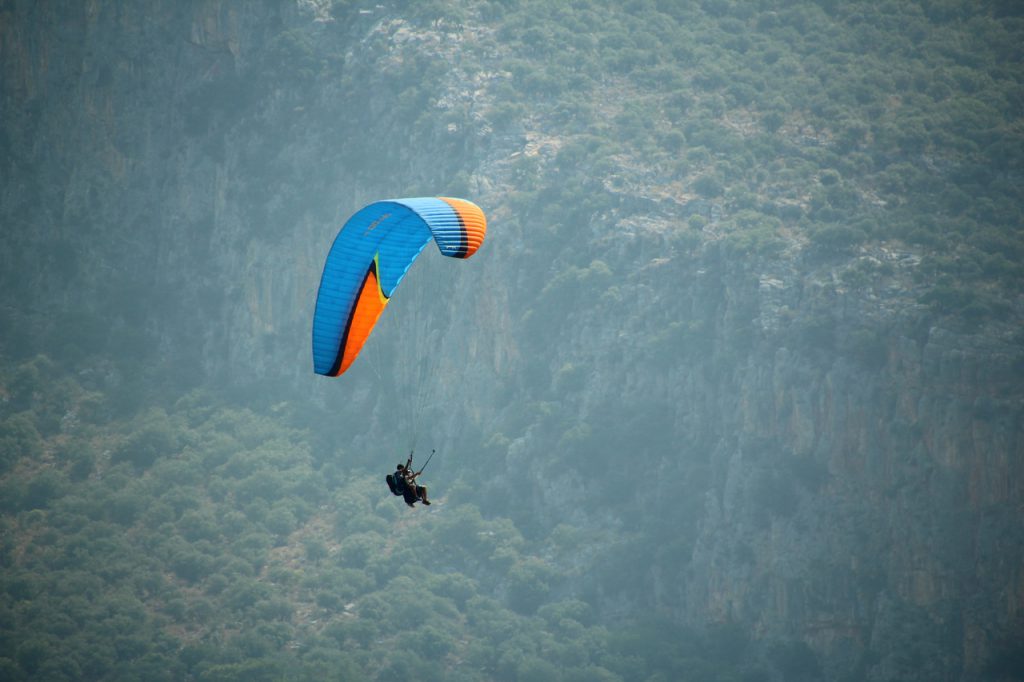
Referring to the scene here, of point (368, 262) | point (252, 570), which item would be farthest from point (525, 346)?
point (368, 262)

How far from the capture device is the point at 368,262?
122 feet

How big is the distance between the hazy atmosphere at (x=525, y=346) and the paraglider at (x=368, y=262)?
34077mm

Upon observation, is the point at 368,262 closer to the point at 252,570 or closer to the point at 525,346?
the point at 252,570

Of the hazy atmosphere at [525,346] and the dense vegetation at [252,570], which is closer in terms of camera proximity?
the dense vegetation at [252,570]

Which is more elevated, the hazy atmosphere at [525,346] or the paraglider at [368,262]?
the hazy atmosphere at [525,346]

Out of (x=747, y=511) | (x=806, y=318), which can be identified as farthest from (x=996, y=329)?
(x=747, y=511)

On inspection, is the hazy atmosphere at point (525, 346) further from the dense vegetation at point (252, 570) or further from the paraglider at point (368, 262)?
the paraglider at point (368, 262)

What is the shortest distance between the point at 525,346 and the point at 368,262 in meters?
43.6

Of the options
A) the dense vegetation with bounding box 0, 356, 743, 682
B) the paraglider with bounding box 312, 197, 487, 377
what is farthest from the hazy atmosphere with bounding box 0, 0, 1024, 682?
the paraglider with bounding box 312, 197, 487, 377

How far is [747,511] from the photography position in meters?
71.8

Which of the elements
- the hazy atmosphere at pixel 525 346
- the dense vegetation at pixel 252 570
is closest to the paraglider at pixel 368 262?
the dense vegetation at pixel 252 570

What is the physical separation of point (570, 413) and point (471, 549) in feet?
31.7

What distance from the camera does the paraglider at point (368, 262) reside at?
119 ft

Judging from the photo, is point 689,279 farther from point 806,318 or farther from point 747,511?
point 747,511
